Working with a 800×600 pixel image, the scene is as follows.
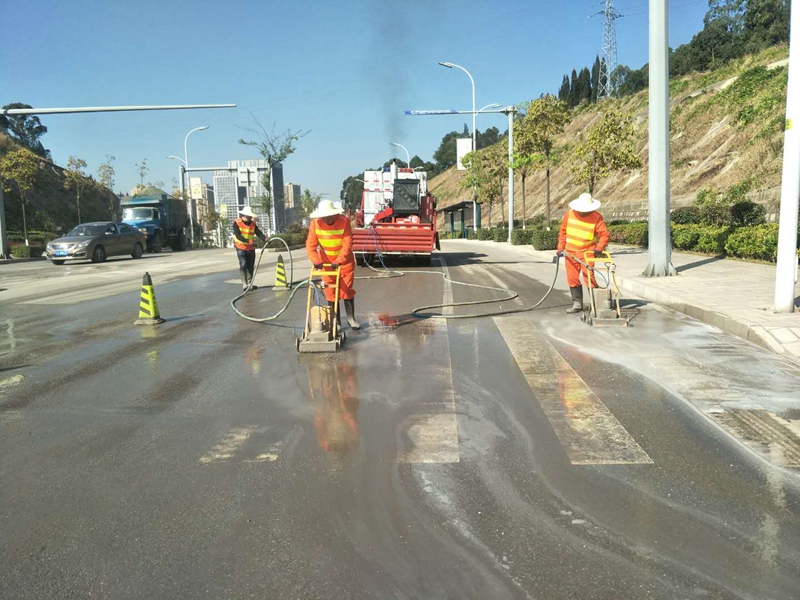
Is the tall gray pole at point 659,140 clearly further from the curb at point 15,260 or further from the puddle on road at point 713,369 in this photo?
the curb at point 15,260

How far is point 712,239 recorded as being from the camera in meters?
17.0

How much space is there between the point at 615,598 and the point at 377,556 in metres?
1.00

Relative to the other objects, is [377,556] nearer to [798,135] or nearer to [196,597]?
[196,597]

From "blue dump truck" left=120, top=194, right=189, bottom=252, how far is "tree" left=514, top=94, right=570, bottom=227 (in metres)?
19.1

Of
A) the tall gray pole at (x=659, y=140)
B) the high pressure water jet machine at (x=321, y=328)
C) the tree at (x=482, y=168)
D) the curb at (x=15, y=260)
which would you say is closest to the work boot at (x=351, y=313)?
the high pressure water jet machine at (x=321, y=328)

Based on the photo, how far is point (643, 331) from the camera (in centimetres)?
805

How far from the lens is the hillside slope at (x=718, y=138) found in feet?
85.7

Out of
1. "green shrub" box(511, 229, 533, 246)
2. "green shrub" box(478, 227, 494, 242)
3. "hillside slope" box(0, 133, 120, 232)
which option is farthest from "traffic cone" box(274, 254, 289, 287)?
"hillside slope" box(0, 133, 120, 232)

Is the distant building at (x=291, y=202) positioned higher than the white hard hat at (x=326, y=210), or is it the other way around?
the distant building at (x=291, y=202)

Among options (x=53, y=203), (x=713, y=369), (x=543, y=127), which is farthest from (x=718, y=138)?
(x=53, y=203)

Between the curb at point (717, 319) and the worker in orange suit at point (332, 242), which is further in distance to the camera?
the worker in orange suit at point (332, 242)

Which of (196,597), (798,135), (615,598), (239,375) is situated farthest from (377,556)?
(798,135)

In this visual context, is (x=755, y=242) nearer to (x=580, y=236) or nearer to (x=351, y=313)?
(x=580, y=236)

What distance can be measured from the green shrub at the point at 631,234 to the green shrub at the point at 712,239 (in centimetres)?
492
